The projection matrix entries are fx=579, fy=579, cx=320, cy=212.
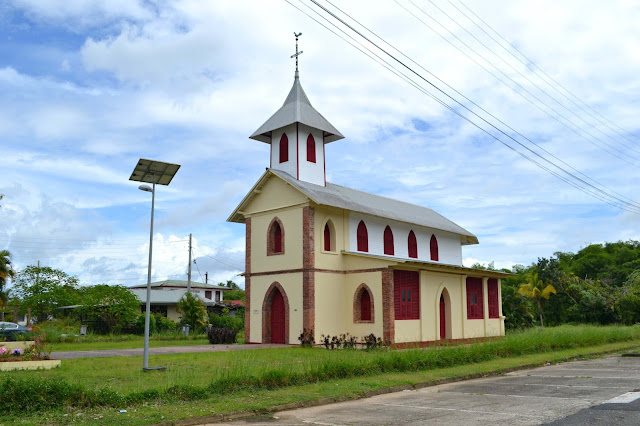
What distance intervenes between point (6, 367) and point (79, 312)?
24.7 m

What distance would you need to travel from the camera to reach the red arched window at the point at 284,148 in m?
29.5

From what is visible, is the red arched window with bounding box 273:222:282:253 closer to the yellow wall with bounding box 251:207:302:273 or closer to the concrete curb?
the yellow wall with bounding box 251:207:302:273

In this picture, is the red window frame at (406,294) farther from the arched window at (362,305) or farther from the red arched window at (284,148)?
the red arched window at (284,148)

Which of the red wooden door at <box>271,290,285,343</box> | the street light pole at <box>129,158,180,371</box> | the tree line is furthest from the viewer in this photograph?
the tree line

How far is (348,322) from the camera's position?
27.3 metres

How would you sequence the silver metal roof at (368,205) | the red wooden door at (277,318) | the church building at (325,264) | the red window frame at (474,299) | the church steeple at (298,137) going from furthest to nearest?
the red window frame at (474,299)
the church steeple at (298,137)
the red wooden door at (277,318)
the silver metal roof at (368,205)
the church building at (325,264)

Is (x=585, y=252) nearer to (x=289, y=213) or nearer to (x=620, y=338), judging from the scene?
(x=620, y=338)

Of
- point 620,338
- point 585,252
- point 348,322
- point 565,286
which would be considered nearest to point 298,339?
point 348,322

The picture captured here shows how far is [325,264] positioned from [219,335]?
6.08m

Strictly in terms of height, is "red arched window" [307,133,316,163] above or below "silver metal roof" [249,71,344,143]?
below

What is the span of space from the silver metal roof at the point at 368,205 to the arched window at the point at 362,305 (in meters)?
3.88

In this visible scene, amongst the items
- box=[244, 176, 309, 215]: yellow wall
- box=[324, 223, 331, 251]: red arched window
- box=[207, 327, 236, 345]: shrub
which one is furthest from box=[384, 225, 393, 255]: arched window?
box=[207, 327, 236, 345]: shrub

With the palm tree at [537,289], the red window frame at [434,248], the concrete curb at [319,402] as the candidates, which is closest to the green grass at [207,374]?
the concrete curb at [319,402]

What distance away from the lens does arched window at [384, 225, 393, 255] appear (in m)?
31.1
